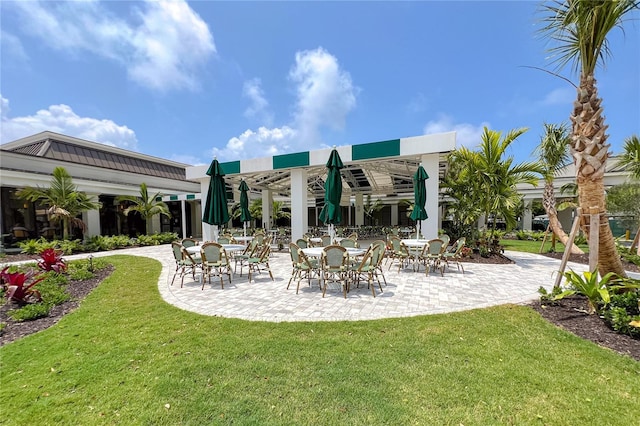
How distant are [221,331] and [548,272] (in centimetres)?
939

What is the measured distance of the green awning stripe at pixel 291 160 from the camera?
40.7ft

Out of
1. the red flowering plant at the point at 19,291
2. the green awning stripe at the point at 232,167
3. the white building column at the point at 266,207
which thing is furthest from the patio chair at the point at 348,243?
the white building column at the point at 266,207

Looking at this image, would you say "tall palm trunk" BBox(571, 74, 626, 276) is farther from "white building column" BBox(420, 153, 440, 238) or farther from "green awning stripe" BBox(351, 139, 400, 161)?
"green awning stripe" BBox(351, 139, 400, 161)

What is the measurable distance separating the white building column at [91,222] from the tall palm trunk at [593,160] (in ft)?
73.3

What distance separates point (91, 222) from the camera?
658 inches

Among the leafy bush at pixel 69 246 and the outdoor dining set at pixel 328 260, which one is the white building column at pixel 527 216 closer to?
the outdoor dining set at pixel 328 260

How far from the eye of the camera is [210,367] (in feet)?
9.80

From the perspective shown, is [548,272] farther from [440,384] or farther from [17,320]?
[17,320]

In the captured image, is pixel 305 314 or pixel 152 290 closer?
pixel 305 314

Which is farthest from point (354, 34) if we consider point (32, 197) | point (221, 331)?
point (32, 197)

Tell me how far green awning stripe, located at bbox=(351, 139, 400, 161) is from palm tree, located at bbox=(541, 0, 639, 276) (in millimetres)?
5695

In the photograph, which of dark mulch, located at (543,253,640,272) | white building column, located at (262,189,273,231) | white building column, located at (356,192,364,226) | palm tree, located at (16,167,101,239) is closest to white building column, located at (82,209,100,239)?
palm tree, located at (16,167,101,239)

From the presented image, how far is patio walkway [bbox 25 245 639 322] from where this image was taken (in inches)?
187

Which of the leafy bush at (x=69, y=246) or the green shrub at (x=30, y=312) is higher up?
the leafy bush at (x=69, y=246)
